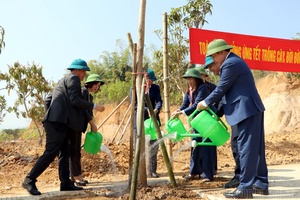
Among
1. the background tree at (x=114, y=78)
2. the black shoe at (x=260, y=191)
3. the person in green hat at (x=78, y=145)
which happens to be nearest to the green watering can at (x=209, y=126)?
the black shoe at (x=260, y=191)

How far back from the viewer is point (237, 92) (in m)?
4.09

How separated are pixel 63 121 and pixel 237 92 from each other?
6.71ft

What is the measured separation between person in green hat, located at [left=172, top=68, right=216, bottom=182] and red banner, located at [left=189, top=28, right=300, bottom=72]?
1.87 meters

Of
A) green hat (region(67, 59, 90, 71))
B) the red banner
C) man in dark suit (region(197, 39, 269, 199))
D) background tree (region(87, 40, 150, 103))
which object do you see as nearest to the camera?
man in dark suit (region(197, 39, 269, 199))

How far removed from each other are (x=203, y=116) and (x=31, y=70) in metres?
5.53

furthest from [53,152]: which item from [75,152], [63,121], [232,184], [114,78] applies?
[114,78]

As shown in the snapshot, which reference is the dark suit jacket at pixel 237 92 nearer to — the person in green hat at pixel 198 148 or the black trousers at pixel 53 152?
the person in green hat at pixel 198 148

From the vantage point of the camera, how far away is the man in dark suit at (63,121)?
476 centimetres

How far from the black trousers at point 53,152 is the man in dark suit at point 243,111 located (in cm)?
176

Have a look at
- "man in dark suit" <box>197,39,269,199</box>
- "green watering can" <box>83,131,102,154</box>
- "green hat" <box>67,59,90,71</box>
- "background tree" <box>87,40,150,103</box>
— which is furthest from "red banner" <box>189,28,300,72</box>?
"background tree" <box>87,40,150,103</box>

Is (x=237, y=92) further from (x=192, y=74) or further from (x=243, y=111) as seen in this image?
(x=192, y=74)

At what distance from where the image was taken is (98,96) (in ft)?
88.5

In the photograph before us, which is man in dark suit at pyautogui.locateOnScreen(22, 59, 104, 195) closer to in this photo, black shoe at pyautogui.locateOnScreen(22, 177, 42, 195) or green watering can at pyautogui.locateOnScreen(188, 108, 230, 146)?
black shoe at pyautogui.locateOnScreen(22, 177, 42, 195)

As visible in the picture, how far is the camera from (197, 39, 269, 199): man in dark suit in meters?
4.00
